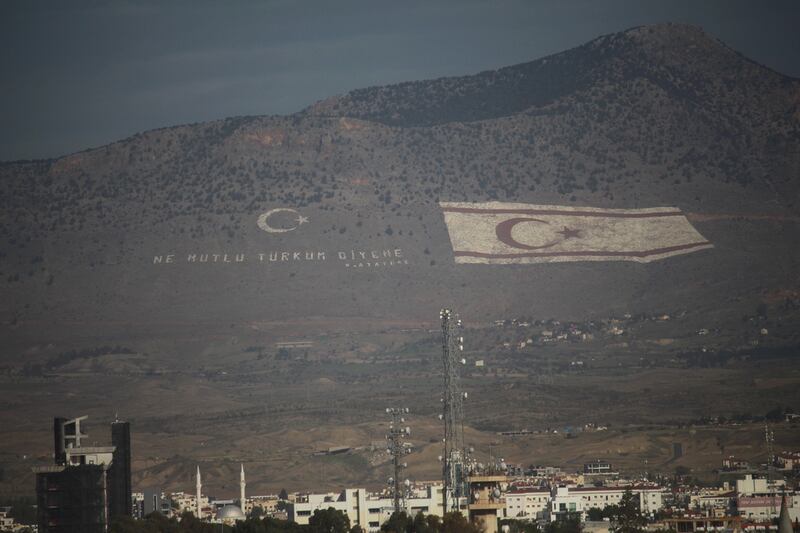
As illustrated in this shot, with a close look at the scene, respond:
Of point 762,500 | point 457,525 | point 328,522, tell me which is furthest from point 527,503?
point 457,525

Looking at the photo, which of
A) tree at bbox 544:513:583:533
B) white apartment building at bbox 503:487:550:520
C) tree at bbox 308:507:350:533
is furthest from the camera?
white apartment building at bbox 503:487:550:520

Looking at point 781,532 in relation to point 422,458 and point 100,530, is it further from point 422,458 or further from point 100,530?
point 422,458

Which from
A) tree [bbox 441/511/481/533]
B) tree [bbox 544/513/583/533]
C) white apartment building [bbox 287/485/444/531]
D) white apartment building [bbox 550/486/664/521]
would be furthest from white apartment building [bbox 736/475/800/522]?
tree [bbox 441/511/481/533]

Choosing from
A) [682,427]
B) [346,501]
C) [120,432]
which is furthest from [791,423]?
[120,432]

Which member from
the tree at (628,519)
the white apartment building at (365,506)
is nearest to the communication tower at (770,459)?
the tree at (628,519)

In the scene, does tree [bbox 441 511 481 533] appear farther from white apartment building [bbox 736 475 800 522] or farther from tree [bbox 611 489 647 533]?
white apartment building [bbox 736 475 800 522]

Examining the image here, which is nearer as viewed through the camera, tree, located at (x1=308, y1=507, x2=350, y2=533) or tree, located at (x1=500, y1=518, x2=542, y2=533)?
tree, located at (x1=500, y1=518, x2=542, y2=533)

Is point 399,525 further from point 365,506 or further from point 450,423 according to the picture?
point 365,506
